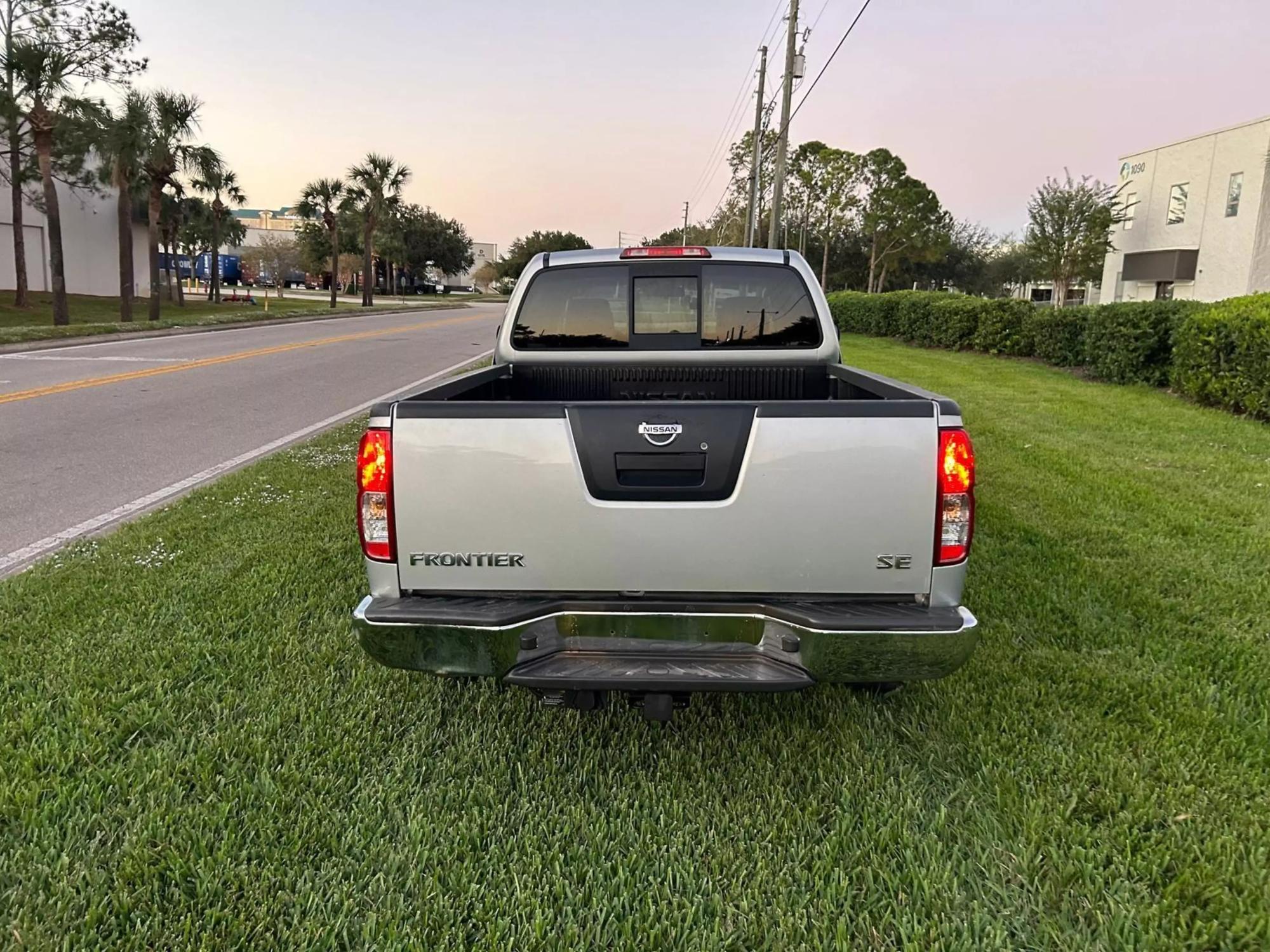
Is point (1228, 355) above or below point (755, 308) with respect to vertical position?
below

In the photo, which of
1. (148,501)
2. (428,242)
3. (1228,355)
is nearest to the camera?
(148,501)

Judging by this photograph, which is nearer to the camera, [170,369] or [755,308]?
[755,308]

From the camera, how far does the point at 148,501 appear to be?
653 cm

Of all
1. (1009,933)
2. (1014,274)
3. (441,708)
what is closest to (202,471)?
(441,708)

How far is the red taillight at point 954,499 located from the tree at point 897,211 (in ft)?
166

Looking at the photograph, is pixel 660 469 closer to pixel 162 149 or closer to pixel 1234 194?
pixel 162 149

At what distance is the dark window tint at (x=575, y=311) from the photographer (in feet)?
15.0

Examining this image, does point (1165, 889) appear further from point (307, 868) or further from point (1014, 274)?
point (1014, 274)

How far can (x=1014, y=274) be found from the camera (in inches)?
2773

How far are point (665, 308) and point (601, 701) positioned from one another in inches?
92.2

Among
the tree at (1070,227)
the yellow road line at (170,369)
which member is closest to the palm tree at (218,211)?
the yellow road line at (170,369)

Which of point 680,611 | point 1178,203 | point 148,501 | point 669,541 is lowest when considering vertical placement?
point 148,501

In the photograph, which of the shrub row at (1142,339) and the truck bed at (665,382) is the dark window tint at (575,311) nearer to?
the truck bed at (665,382)

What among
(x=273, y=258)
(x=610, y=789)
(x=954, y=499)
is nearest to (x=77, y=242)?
(x=610, y=789)
